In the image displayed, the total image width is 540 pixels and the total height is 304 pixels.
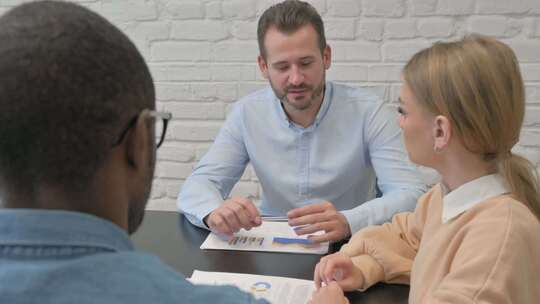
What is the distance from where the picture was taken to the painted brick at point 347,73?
2.13 m

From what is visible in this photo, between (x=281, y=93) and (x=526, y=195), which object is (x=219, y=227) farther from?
(x=526, y=195)

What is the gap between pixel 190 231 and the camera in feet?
4.25

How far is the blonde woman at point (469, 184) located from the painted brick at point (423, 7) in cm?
118

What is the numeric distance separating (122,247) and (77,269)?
0.23 feet

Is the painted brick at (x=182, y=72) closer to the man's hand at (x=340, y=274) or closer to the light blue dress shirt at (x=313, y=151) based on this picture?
the light blue dress shirt at (x=313, y=151)

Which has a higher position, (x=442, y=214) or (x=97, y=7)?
(x=97, y=7)

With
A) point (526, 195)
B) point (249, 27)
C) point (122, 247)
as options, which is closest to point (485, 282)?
point (526, 195)

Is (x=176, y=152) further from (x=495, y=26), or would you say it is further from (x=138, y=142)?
(x=138, y=142)

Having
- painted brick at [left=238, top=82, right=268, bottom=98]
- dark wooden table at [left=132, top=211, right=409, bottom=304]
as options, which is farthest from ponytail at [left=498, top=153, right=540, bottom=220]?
painted brick at [left=238, top=82, right=268, bottom=98]

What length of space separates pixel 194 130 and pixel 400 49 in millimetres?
942

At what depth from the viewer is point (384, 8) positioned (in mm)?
2057

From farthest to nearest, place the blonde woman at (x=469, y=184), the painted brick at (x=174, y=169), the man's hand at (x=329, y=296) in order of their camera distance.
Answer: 1. the painted brick at (x=174, y=169)
2. the man's hand at (x=329, y=296)
3. the blonde woman at (x=469, y=184)

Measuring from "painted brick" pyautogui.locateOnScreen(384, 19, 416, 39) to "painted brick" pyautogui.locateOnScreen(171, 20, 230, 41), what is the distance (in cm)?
65

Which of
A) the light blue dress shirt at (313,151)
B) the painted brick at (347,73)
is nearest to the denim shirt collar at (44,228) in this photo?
the light blue dress shirt at (313,151)
